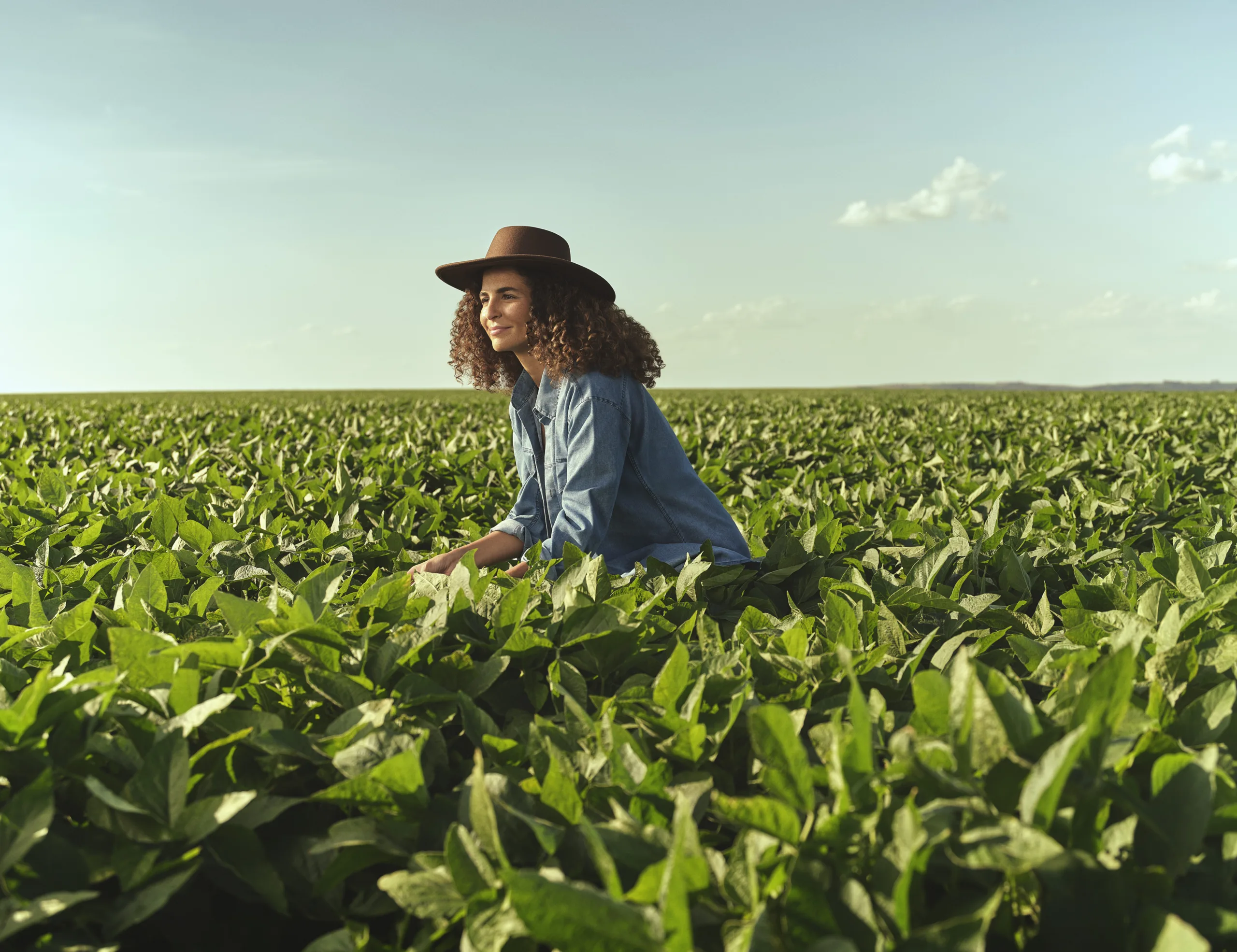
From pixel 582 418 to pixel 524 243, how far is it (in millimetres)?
1015

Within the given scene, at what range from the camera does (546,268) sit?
13.5 ft

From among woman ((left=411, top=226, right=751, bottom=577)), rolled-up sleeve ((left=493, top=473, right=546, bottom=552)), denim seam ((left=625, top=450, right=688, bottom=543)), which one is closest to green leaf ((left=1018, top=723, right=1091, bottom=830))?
woman ((left=411, top=226, right=751, bottom=577))

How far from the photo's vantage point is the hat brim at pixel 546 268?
4008 millimetres

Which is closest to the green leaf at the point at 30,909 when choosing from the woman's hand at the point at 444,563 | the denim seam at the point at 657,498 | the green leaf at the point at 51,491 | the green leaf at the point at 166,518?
the woman's hand at the point at 444,563

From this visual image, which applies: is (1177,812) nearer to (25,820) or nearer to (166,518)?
(25,820)

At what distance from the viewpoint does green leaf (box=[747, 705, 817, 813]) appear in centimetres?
131

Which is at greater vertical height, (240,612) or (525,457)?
(525,457)

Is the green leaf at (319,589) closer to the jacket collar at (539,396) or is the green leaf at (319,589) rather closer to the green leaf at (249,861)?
the green leaf at (249,861)

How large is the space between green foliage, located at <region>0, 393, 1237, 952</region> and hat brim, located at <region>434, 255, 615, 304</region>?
1.68 m

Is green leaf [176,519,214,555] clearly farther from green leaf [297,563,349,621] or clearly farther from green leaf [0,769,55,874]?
green leaf [0,769,55,874]

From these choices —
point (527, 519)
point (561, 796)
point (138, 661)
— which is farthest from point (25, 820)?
point (527, 519)

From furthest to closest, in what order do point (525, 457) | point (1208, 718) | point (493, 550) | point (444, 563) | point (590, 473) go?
point (525, 457)
point (493, 550)
point (590, 473)
point (444, 563)
point (1208, 718)

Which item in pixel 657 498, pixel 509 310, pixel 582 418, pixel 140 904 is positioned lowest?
pixel 140 904

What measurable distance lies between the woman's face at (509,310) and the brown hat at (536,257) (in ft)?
0.28
